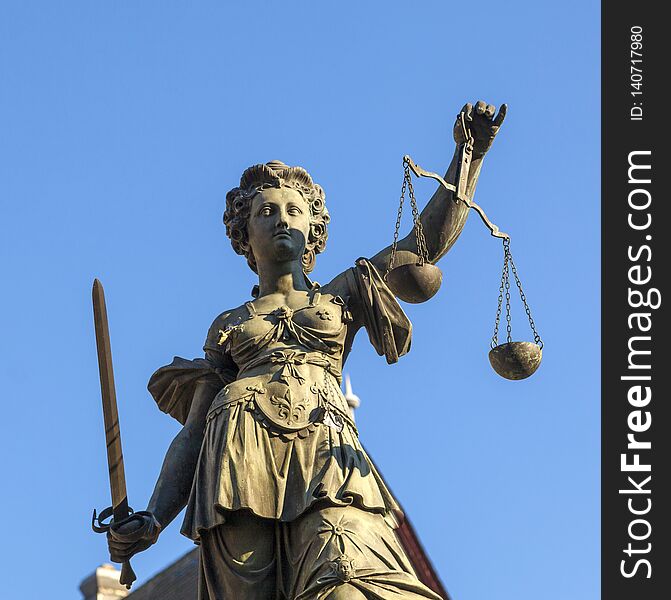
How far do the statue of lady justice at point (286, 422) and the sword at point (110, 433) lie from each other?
133 mm

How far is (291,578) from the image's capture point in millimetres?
11047

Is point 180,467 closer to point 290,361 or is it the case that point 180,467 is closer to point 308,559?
point 290,361

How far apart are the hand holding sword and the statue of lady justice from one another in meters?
0.02

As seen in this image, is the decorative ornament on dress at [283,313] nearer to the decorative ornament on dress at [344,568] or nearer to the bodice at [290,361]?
the bodice at [290,361]

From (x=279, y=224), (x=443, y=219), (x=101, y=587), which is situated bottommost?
(x=279, y=224)

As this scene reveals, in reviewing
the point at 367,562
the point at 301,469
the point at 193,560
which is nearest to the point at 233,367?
the point at 301,469

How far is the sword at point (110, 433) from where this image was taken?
11531 millimetres

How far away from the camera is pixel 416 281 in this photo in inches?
463

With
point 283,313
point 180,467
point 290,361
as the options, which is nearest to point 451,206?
point 283,313

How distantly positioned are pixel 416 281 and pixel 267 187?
4.44 feet

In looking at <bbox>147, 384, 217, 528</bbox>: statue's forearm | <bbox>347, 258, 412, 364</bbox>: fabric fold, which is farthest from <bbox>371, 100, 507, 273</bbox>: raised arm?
<bbox>147, 384, 217, 528</bbox>: statue's forearm

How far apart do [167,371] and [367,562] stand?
223cm
